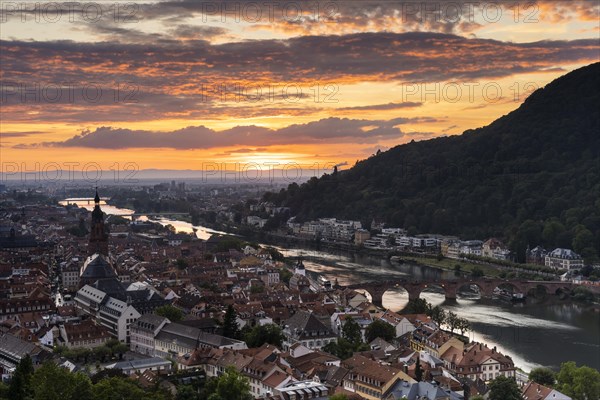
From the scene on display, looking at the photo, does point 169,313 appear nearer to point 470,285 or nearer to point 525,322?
point 525,322

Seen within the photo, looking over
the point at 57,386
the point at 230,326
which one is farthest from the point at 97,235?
the point at 57,386

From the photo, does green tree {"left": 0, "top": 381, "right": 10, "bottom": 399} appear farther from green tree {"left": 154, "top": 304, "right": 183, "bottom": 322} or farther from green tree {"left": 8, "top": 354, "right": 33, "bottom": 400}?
green tree {"left": 154, "top": 304, "right": 183, "bottom": 322}

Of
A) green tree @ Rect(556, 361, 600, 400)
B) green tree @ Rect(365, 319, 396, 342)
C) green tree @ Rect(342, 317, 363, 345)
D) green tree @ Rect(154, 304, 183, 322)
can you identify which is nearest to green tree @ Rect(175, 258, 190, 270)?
green tree @ Rect(154, 304, 183, 322)

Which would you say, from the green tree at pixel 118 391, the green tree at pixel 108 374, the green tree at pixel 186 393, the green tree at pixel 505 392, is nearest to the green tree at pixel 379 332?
the green tree at pixel 505 392

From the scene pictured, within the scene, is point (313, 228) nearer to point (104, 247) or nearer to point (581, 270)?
point (581, 270)

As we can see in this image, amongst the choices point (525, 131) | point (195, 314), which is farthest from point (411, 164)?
point (195, 314)

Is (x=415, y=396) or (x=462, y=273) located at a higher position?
(x=415, y=396)

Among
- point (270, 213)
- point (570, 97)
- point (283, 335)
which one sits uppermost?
point (570, 97)
